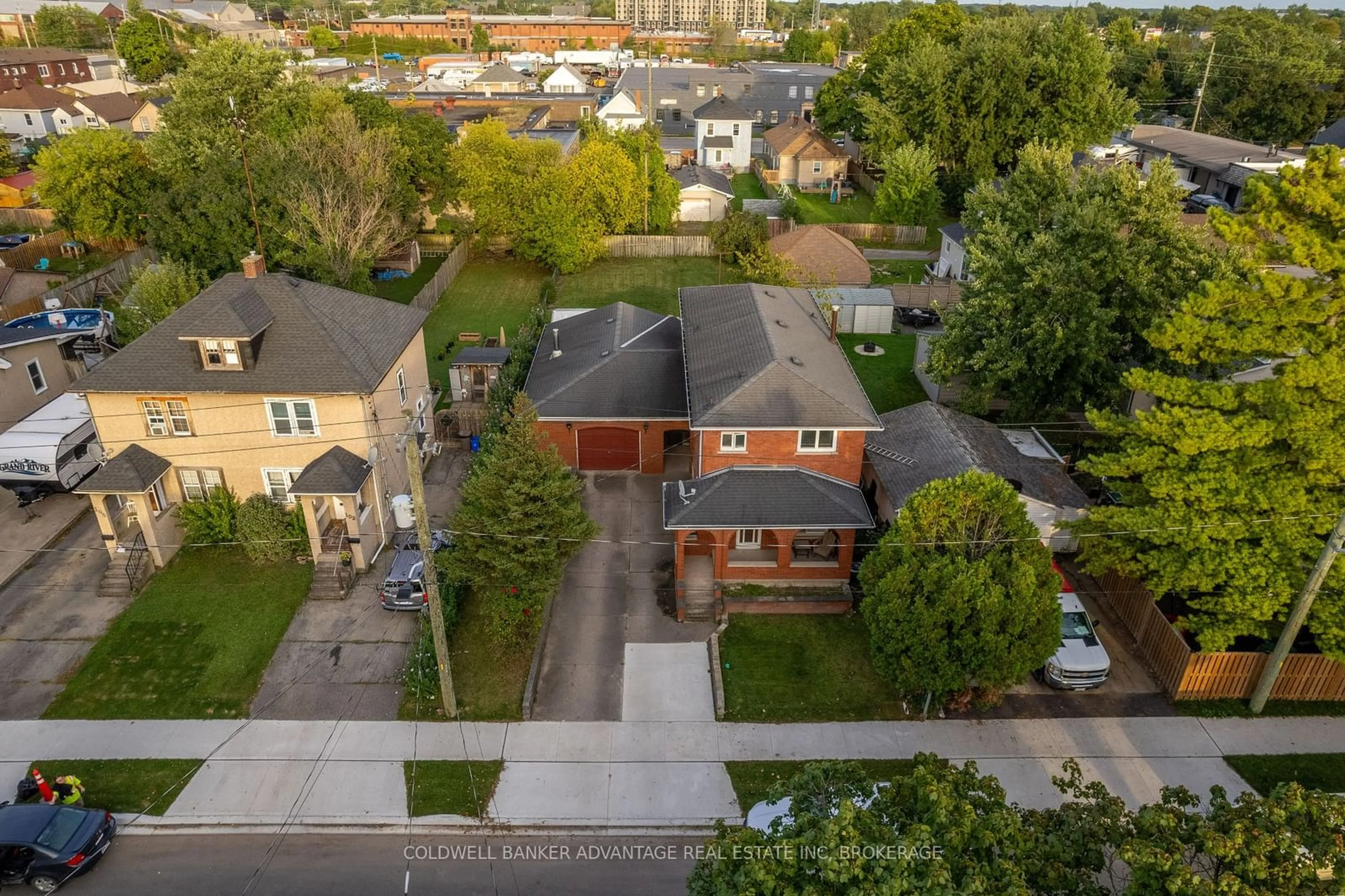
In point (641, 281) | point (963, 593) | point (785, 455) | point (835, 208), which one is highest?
point (963, 593)

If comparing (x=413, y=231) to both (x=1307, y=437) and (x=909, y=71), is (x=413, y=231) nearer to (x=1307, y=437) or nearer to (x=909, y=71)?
(x=909, y=71)

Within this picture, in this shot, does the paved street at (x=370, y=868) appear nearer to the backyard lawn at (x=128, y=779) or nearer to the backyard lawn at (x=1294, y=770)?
the backyard lawn at (x=128, y=779)

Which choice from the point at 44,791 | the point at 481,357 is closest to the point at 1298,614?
the point at 44,791

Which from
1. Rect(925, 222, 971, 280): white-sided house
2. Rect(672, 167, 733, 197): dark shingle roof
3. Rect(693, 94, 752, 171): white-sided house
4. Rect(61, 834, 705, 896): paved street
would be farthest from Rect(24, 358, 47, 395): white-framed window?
Rect(693, 94, 752, 171): white-sided house

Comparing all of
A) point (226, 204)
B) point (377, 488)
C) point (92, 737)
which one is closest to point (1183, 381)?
point (377, 488)

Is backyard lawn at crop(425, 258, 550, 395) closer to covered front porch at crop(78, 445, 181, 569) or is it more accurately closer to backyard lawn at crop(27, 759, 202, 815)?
covered front porch at crop(78, 445, 181, 569)

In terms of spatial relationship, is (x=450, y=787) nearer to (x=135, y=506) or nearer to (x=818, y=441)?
(x=818, y=441)
